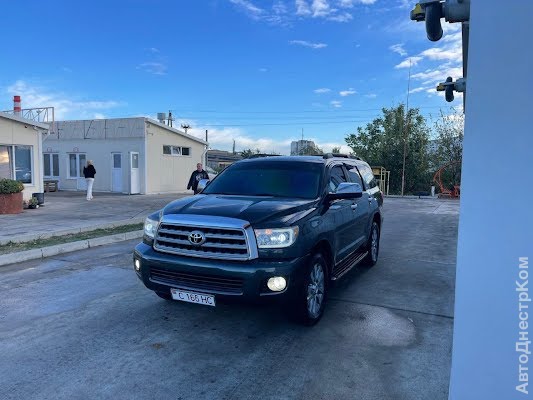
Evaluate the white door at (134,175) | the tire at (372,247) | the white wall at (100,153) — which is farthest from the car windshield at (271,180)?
the white wall at (100,153)

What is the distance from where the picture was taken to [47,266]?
22.9ft

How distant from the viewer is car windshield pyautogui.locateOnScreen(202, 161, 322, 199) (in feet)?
16.5

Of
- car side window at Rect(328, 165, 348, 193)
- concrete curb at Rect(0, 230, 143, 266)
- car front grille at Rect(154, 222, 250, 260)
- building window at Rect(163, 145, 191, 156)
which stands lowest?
concrete curb at Rect(0, 230, 143, 266)

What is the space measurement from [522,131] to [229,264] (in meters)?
2.67

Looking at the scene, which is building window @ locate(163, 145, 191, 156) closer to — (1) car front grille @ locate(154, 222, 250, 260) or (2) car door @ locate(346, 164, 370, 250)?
(2) car door @ locate(346, 164, 370, 250)

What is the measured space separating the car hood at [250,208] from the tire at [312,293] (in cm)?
53

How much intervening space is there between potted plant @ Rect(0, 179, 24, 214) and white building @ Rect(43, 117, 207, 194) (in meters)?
8.15

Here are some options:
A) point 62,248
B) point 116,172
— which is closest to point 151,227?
point 62,248

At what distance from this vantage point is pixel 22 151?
15422mm

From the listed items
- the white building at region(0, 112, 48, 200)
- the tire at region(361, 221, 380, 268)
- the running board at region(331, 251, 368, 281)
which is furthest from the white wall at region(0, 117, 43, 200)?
the running board at region(331, 251, 368, 281)

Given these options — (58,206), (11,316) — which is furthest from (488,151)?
(58,206)

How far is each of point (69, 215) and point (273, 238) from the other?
10.8 m

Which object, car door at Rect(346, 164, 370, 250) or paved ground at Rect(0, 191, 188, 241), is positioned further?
paved ground at Rect(0, 191, 188, 241)

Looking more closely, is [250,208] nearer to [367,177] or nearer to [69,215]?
[367,177]
